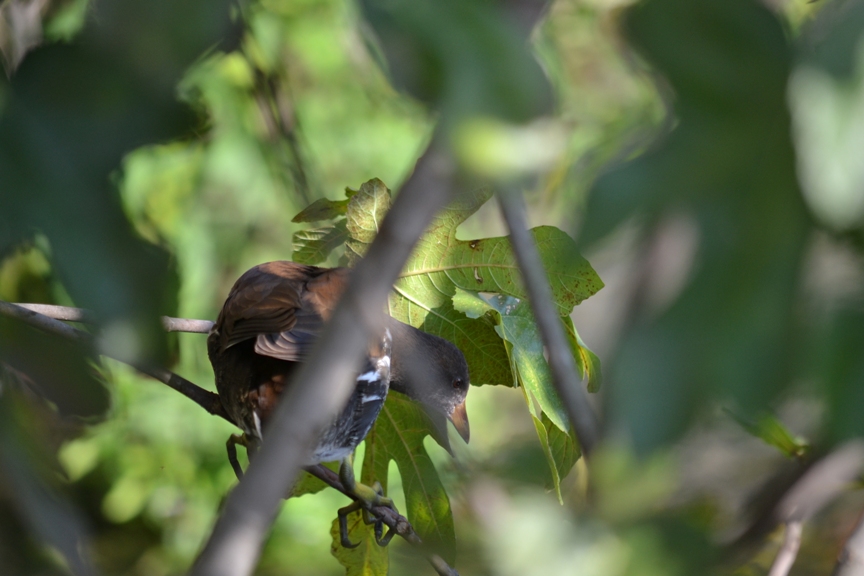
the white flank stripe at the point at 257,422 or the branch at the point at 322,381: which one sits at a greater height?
the branch at the point at 322,381

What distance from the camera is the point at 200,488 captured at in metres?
2.88

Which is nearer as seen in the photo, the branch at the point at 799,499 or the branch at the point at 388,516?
the branch at the point at 799,499

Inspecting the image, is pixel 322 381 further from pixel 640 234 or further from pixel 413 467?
pixel 413 467

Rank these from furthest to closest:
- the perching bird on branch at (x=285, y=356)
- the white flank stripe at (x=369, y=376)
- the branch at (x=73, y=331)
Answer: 1. the white flank stripe at (x=369, y=376)
2. the perching bird on branch at (x=285, y=356)
3. the branch at (x=73, y=331)

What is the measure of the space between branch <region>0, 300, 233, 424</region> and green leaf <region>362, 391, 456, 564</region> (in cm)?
35

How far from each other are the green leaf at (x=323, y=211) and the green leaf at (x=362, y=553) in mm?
593

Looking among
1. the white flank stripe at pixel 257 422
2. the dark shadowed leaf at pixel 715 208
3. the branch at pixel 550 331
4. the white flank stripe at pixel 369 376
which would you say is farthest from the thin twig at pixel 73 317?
the dark shadowed leaf at pixel 715 208

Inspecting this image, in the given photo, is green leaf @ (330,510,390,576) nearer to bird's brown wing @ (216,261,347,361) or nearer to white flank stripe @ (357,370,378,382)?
white flank stripe @ (357,370,378,382)

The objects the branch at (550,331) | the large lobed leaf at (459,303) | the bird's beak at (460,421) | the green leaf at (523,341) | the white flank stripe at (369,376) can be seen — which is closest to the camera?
the branch at (550,331)

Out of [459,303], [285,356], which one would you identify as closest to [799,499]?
[459,303]

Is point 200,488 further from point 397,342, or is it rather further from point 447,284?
point 447,284

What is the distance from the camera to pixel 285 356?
1.37 m

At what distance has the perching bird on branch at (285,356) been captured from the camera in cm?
144

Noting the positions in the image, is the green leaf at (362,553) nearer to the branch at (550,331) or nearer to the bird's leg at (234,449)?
the bird's leg at (234,449)
